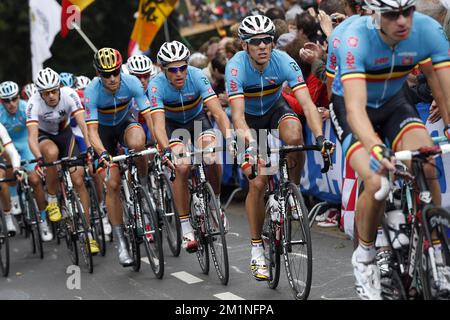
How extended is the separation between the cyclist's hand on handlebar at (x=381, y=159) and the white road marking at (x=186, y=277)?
3.63 metres

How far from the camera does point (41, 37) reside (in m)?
16.2

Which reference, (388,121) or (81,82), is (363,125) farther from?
(81,82)

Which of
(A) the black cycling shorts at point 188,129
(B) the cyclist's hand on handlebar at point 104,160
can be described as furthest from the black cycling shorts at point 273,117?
(B) the cyclist's hand on handlebar at point 104,160

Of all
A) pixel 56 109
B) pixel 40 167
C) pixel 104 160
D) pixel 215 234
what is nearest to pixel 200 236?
pixel 215 234

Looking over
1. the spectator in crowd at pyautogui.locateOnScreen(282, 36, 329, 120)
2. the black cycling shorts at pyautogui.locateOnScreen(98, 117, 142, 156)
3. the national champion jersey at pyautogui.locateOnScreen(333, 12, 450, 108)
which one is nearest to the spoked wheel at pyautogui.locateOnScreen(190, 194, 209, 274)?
the black cycling shorts at pyautogui.locateOnScreen(98, 117, 142, 156)

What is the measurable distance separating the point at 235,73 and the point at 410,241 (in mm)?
2658

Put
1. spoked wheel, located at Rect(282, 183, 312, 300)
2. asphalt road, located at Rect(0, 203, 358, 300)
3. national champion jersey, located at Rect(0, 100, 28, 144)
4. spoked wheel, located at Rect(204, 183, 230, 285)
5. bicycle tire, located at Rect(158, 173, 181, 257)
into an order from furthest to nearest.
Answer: national champion jersey, located at Rect(0, 100, 28, 144) → bicycle tire, located at Rect(158, 173, 181, 257) → spoked wheel, located at Rect(204, 183, 230, 285) → asphalt road, located at Rect(0, 203, 358, 300) → spoked wheel, located at Rect(282, 183, 312, 300)

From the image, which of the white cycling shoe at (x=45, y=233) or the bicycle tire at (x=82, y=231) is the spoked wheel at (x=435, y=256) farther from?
the white cycling shoe at (x=45, y=233)

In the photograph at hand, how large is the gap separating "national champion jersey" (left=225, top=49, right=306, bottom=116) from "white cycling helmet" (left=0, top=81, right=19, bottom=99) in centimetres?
541

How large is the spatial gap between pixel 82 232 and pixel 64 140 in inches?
77.6

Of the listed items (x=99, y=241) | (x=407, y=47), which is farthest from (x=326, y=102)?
(x=407, y=47)

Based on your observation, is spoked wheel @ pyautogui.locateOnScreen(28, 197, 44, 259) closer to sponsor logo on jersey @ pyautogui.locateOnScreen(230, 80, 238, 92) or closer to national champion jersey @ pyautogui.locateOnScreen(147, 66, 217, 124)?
national champion jersey @ pyautogui.locateOnScreen(147, 66, 217, 124)

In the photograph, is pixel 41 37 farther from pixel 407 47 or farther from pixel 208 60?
pixel 407 47

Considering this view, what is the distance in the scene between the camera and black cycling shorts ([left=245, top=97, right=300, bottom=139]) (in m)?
7.41
